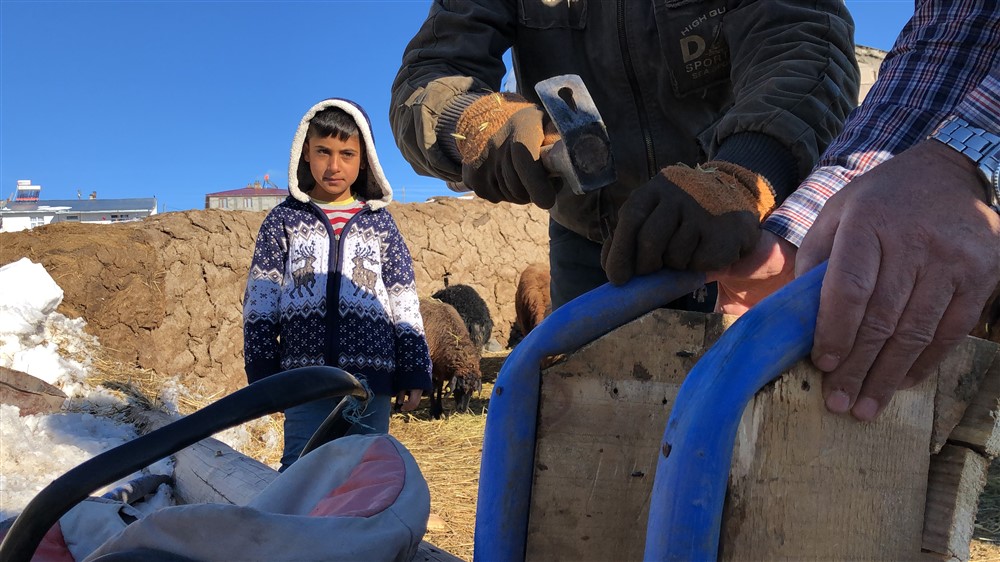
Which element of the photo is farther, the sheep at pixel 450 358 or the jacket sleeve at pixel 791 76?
the sheep at pixel 450 358

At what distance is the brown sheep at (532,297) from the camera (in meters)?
9.52

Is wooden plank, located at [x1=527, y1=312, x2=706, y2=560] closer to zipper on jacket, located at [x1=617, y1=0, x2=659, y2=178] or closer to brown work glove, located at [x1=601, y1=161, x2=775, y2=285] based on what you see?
brown work glove, located at [x1=601, y1=161, x2=775, y2=285]

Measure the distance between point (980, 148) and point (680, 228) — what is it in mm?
332

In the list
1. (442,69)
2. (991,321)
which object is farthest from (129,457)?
(442,69)

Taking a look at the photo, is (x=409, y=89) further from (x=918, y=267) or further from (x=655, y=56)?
(x=918, y=267)

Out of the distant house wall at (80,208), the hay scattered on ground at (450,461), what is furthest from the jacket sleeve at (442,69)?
the distant house wall at (80,208)

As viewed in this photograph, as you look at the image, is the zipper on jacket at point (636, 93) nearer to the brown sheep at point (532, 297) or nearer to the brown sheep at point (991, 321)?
the brown sheep at point (991, 321)

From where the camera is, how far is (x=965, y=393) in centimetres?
74

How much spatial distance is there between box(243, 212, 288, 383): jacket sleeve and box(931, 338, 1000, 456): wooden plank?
2.91 metres

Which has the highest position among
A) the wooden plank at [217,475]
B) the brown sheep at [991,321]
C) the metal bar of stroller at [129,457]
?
the brown sheep at [991,321]

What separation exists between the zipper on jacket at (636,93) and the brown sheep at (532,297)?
7.08 meters

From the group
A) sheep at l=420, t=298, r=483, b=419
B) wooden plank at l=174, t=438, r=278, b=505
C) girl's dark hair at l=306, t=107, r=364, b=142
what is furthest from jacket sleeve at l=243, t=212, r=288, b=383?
sheep at l=420, t=298, r=483, b=419

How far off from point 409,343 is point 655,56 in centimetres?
185

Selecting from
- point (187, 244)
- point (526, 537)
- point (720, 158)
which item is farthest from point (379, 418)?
point (187, 244)
